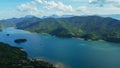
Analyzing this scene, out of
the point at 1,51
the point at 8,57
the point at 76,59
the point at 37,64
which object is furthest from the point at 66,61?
the point at 1,51

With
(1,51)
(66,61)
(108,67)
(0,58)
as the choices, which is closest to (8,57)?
(0,58)

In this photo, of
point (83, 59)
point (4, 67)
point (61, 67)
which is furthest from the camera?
point (83, 59)

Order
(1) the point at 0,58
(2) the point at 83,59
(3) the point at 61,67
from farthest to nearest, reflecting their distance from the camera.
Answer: (2) the point at 83,59 → (1) the point at 0,58 → (3) the point at 61,67

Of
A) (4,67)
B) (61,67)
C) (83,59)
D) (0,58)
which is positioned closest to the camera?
(4,67)

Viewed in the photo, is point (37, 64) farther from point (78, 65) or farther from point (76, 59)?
point (76, 59)

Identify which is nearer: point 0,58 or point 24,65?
point 24,65

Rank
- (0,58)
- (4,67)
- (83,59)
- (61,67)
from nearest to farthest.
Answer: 1. (4,67)
2. (61,67)
3. (0,58)
4. (83,59)

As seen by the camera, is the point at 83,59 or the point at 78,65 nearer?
the point at 78,65

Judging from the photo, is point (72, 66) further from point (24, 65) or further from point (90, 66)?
point (24, 65)

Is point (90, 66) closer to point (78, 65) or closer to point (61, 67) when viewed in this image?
point (78, 65)
